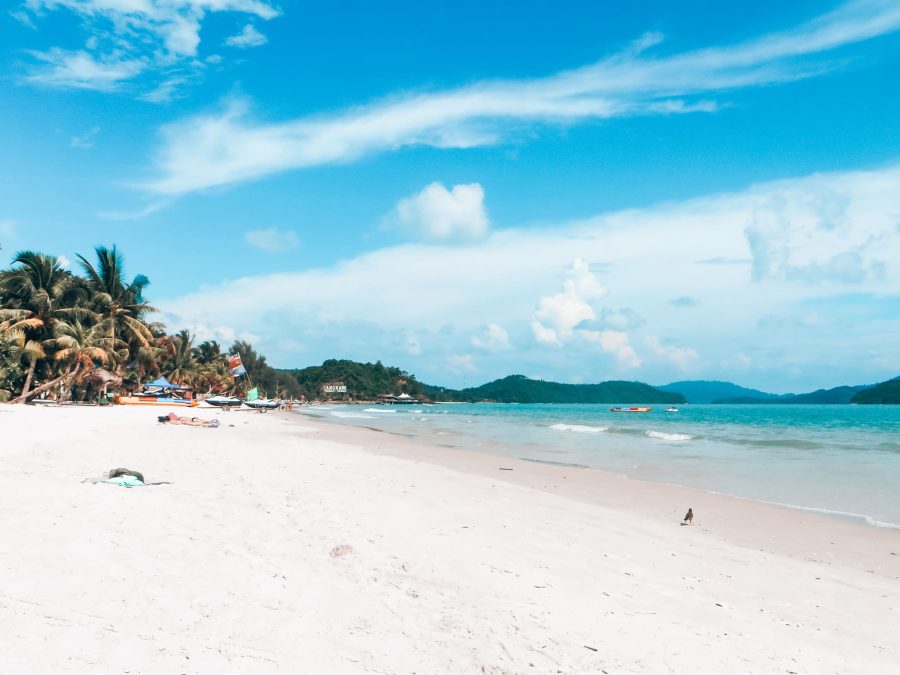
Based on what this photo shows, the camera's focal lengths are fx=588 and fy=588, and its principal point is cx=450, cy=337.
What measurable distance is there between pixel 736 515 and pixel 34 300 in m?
38.1

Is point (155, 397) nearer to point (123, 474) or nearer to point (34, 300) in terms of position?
point (34, 300)

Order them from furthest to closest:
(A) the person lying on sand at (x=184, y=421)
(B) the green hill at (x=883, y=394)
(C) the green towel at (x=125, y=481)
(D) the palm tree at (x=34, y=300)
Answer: (B) the green hill at (x=883, y=394)
(D) the palm tree at (x=34, y=300)
(A) the person lying on sand at (x=184, y=421)
(C) the green towel at (x=125, y=481)

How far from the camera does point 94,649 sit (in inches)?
148

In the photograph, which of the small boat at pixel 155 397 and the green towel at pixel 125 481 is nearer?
the green towel at pixel 125 481

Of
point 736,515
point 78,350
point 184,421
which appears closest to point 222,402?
point 78,350

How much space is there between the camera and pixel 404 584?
544cm

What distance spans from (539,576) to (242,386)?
93.1 m

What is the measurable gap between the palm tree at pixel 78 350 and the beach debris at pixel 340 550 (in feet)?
113

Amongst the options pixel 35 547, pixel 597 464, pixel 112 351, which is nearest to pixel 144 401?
pixel 112 351

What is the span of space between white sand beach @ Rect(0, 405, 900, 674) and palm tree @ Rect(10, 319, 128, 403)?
27961 mm

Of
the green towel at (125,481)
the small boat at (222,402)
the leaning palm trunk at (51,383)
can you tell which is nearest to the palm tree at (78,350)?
the leaning palm trunk at (51,383)

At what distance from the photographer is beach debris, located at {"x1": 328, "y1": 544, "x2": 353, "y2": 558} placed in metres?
6.14

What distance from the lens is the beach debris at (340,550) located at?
6.14m

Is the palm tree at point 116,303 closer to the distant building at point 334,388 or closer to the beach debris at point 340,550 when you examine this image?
the beach debris at point 340,550
